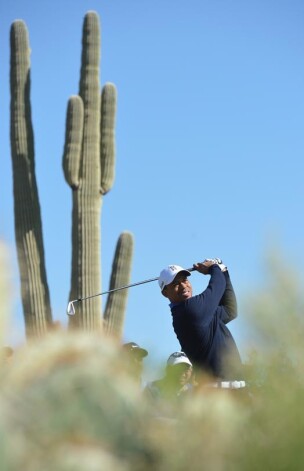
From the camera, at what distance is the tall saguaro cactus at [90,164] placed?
48.6 ft

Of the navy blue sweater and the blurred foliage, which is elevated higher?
the blurred foliage

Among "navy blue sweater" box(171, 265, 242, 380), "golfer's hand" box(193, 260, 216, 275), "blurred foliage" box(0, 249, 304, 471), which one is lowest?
"navy blue sweater" box(171, 265, 242, 380)

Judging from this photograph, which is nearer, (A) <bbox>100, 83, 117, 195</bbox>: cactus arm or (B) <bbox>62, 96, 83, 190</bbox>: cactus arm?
(B) <bbox>62, 96, 83, 190</bbox>: cactus arm

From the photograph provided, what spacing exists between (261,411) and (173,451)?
128 mm

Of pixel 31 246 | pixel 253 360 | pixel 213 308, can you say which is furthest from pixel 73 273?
pixel 253 360

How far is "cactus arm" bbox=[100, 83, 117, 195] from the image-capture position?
1588 centimetres

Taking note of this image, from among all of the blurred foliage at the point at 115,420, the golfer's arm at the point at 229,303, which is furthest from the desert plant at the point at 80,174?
the blurred foliage at the point at 115,420

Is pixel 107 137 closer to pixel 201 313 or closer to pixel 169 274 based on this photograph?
pixel 169 274

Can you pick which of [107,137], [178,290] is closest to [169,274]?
[178,290]

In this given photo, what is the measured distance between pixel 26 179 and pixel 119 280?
2734 mm

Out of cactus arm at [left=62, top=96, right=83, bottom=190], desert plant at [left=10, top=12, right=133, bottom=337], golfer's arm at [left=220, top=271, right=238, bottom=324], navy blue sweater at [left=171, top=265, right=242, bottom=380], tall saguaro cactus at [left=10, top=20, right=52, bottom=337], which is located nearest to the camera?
navy blue sweater at [left=171, top=265, right=242, bottom=380]

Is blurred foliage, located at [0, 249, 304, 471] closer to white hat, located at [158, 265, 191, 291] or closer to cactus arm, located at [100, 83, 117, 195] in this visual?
white hat, located at [158, 265, 191, 291]

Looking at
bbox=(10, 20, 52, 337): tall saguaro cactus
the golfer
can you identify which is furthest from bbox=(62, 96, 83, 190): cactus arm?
the golfer

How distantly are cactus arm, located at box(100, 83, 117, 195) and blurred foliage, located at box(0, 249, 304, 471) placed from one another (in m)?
14.9
